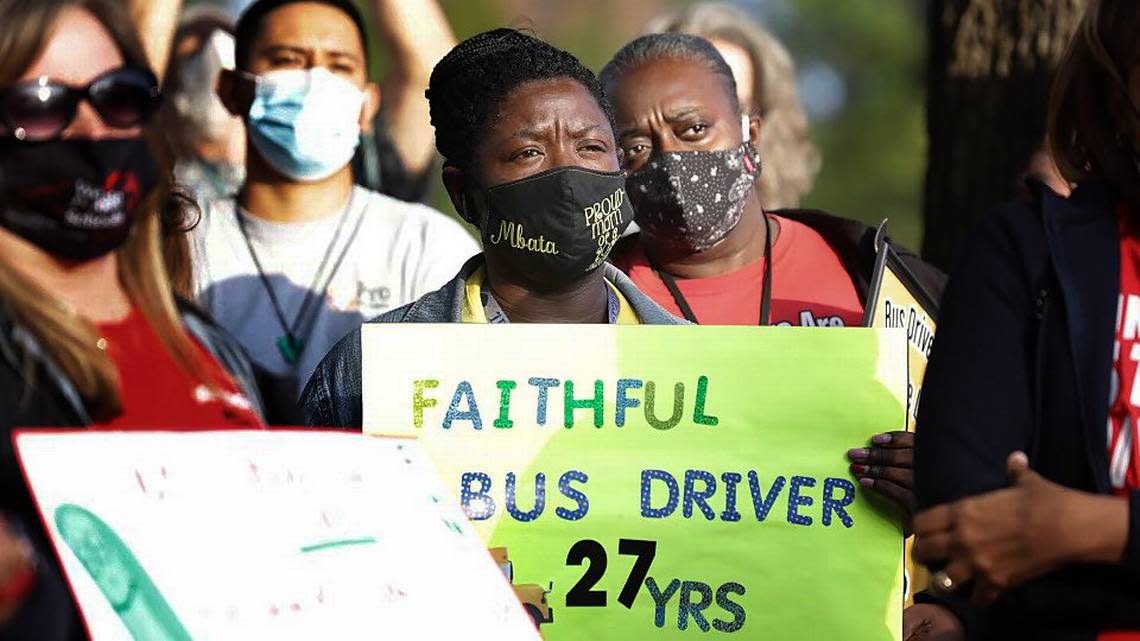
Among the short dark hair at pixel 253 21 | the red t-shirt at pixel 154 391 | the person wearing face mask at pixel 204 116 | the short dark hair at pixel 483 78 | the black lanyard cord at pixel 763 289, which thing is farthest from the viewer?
the person wearing face mask at pixel 204 116

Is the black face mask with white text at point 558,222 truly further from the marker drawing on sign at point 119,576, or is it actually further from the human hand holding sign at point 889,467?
the marker drawing on sign at point 119,576

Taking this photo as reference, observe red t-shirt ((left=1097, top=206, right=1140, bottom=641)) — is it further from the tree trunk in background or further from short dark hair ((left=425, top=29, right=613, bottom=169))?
the tree trunk in background

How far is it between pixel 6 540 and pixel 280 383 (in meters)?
0.74

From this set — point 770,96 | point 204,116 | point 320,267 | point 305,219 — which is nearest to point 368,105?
point 305,219

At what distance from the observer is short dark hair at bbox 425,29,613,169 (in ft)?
13.3

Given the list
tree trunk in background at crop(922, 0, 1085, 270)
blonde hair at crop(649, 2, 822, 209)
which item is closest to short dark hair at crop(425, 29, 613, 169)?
blonde hair at crop(649, 2, 822, 209)

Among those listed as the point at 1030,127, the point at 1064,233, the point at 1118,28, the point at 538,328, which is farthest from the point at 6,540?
the point at 1030,127

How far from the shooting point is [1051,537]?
2.72 metres

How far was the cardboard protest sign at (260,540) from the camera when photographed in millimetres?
2818

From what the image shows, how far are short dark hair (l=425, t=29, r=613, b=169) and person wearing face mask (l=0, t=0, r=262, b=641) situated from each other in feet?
3.44

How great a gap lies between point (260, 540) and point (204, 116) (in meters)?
5.76

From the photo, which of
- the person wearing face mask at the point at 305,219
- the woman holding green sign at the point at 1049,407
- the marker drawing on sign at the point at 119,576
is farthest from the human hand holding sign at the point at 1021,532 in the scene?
the person wearing face mask at the point at 305,219

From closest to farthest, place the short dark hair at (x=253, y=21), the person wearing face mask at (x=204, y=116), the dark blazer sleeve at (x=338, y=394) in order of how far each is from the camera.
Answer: the dark blazer sleeve at (x=338, y=394) < the short dark hair at (x=253, y=21) < the person wearing face mask at (x=204, y=116)

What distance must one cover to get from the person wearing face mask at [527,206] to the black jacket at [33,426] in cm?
99
